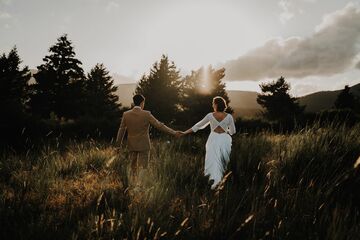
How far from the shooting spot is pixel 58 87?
3934 cm

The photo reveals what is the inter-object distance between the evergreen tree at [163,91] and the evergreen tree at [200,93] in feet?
4.25

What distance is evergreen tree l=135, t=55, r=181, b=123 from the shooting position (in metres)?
40.8

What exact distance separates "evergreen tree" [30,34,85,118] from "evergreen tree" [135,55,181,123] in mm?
7438

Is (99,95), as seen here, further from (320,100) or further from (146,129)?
(320,100)

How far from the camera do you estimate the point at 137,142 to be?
827 centimetres

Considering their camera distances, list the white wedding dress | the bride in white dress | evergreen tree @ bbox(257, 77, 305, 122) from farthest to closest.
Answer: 1. evergreen tree @ bbox(257, 77, 305, 122)
2. the bride in white dress
3. the white wedding dress

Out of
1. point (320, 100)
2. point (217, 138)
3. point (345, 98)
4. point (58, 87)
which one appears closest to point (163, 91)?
point (58, 87)

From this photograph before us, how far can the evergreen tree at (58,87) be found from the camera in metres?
38.9

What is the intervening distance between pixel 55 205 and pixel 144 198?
126cm

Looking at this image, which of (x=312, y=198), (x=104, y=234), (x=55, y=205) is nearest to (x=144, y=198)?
(x=104, y=234)

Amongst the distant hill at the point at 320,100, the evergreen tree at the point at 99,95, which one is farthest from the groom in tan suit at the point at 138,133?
the distant hill at the point at 320,100

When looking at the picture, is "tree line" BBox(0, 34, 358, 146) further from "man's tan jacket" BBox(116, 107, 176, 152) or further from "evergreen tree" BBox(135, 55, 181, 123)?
"man's tan jacket" BBox(116, 107, 176, 152)

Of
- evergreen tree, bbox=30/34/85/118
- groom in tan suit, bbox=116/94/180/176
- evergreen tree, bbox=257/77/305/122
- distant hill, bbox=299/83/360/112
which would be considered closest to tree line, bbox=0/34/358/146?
evergreen tree, bbox=30/34/85/118

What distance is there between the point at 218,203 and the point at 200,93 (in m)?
37.9
